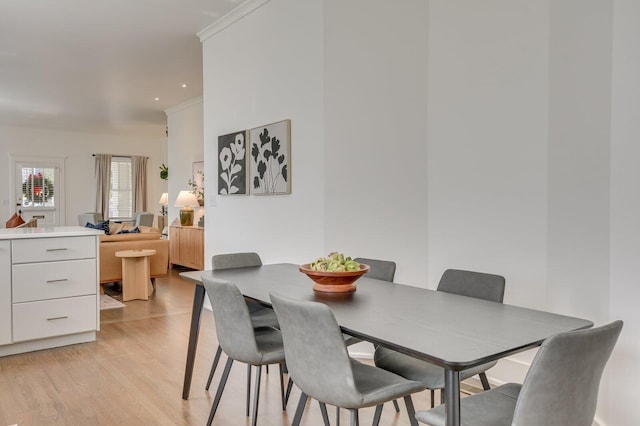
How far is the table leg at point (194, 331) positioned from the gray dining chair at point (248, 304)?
0.42 ft

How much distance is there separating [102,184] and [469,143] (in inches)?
420

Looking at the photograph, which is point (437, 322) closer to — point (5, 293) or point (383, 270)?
point (383, 270)

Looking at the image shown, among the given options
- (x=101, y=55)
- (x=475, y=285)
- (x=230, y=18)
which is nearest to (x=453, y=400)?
(x=475, y=285)

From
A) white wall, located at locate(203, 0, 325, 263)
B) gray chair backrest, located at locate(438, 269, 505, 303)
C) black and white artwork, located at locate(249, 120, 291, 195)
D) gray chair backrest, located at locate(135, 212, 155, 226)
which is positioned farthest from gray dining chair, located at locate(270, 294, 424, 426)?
gray chair backrest, located at locate(135, 212, 155, 226)

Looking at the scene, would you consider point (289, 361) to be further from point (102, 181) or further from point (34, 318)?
point (102, 181)

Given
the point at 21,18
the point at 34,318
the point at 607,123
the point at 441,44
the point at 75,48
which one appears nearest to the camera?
the point at 607,123

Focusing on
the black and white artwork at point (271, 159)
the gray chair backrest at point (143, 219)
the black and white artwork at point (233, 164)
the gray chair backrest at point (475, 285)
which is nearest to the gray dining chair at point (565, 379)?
the gray chair backrest at point (475, 285)

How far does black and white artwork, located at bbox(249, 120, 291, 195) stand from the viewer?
13.1 ft

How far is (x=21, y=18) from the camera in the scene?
4582mm

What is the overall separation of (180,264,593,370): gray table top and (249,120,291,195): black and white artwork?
1641 mm

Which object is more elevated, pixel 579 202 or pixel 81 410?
pixel 579 202

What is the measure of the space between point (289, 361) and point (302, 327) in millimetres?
238

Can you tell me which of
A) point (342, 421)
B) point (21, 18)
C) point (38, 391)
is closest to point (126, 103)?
point (21, 18)

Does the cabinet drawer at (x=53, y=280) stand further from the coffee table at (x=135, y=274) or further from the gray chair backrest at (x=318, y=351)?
the gray chair backrest at (x=318, y=351)
